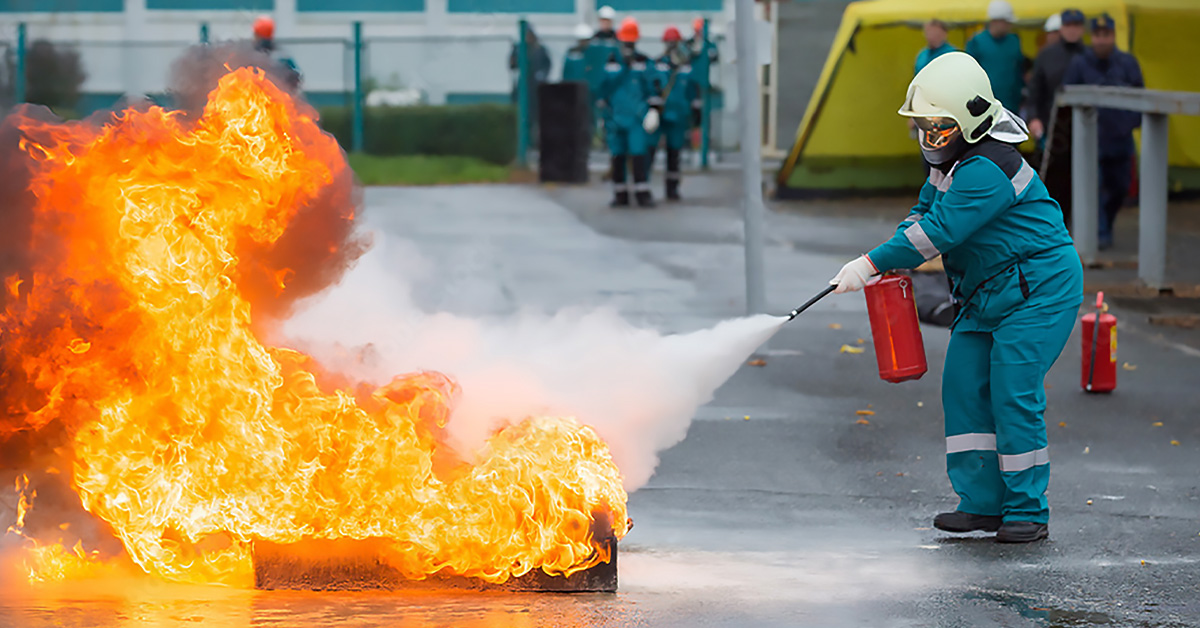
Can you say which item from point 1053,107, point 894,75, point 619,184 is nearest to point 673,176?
point 619,184

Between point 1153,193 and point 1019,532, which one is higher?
point 1153,193

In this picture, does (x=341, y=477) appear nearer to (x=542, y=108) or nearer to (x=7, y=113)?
(x=7, y=113)

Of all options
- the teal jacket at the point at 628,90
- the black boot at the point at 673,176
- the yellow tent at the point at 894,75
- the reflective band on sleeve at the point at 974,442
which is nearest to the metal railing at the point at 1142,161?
the yellow tent at the point at 894,75

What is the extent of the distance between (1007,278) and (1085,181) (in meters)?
7.39

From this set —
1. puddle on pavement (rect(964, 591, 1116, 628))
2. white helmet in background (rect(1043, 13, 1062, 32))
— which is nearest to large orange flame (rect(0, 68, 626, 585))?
puddle on pavement (rect(964, 591, 1116, 628))

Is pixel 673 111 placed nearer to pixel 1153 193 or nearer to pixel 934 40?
pixel 934 40

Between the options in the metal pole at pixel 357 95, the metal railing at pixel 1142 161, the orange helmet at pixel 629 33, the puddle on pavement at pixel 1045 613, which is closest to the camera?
the puddle on pavement at pixel 1045 613

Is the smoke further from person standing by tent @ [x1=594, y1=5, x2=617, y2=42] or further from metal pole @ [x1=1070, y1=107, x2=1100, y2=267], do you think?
person standing by tent @ [x1=594, y1=5, x2=617, y2=42]

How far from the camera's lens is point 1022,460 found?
5582 mm

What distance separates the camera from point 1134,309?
432 inches

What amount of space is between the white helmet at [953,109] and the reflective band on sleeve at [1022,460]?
3.65ft

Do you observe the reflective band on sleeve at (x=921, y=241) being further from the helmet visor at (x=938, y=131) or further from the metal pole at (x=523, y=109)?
the metal pole at (x=523, y=109)

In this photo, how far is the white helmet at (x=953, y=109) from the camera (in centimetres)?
546

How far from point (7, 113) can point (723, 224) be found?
12.0 metres
